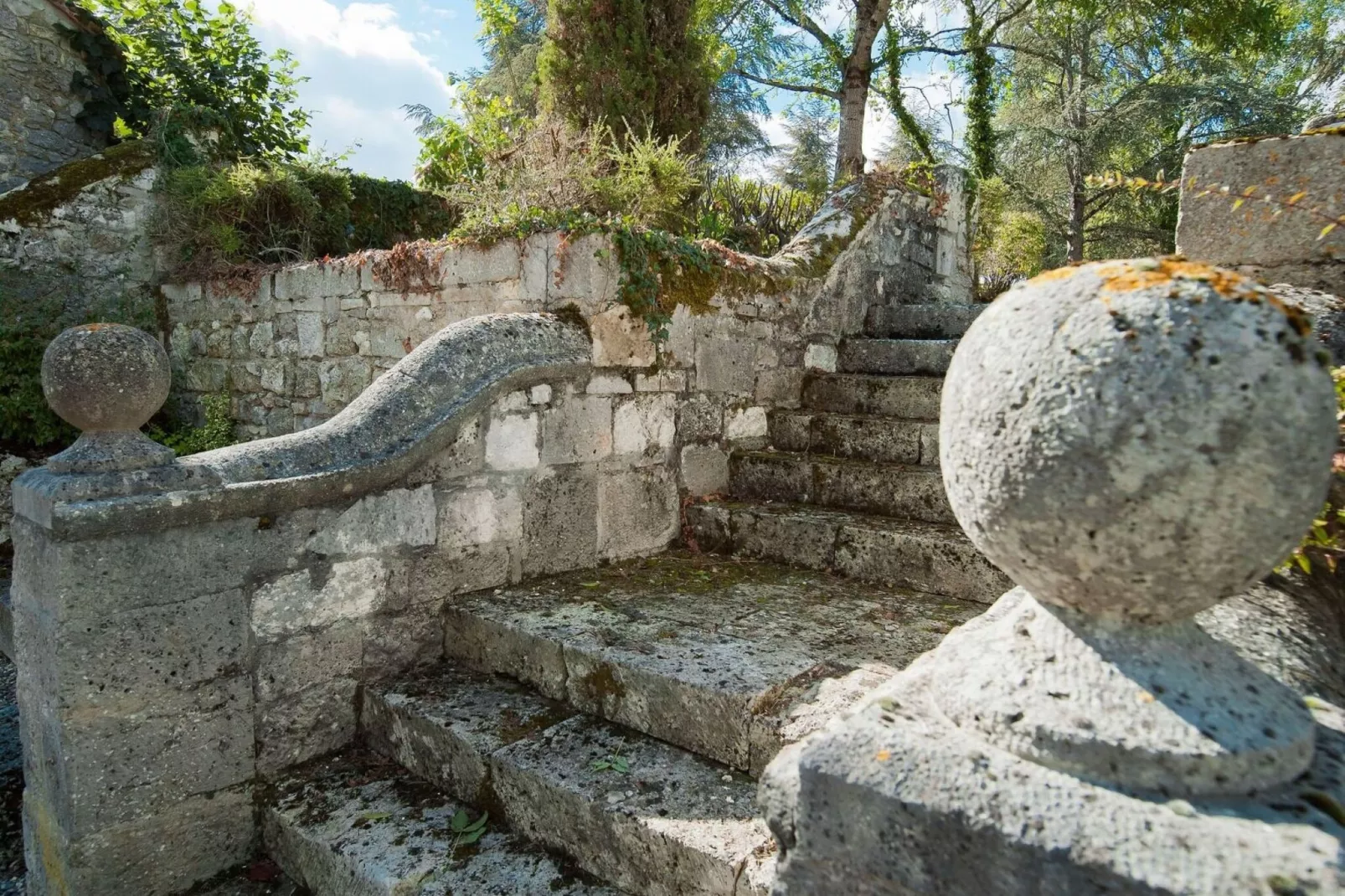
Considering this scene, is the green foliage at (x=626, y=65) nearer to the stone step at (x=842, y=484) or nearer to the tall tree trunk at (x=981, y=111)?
the stone step at (x=842, y=484)

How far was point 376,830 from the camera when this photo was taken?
2297mm

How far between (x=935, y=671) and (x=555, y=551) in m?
2.35

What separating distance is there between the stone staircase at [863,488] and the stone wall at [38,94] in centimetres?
781

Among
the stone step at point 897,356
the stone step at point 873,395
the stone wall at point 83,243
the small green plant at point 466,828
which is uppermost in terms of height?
the stone wall at point 83,243

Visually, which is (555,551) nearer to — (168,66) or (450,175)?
(450,175)

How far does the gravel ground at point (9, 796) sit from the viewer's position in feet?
9.13

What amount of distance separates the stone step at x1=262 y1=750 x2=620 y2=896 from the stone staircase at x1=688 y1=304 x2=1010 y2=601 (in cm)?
178

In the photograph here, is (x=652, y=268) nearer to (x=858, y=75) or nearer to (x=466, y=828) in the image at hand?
(x=466, y=828)

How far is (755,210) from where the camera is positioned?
8062 millimetres

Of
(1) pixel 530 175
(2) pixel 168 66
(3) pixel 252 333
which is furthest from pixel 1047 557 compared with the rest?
(2) pixel 168 66

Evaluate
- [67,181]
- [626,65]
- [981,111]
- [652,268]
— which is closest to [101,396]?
[652,268]

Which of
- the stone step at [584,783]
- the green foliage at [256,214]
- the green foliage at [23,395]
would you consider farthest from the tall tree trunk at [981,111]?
the stone step at [584,783]

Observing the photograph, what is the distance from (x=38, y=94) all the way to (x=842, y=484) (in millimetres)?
8636

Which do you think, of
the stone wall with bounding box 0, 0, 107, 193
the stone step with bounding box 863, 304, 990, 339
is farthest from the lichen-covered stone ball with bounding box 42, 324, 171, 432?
the stone wall with bounding box 0, 0, 107, 193
